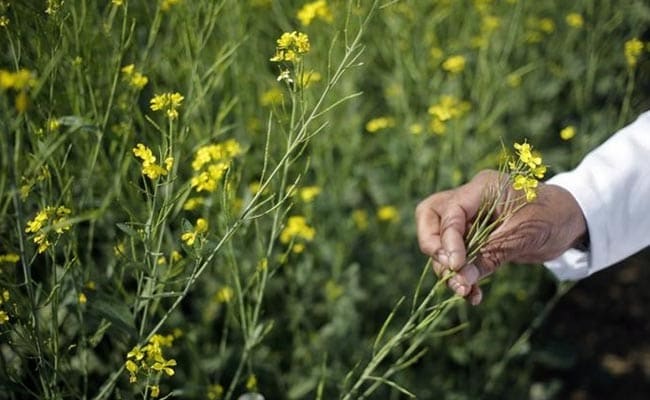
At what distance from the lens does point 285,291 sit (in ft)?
5.94

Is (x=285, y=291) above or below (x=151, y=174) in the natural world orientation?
below

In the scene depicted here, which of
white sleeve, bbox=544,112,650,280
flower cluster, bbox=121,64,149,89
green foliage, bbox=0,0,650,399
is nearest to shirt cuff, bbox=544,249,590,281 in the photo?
white sleeve, bbox=544,112,650,280

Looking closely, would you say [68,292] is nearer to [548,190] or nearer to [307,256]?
[307,256]

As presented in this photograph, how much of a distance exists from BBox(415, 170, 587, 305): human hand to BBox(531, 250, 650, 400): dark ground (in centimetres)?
73

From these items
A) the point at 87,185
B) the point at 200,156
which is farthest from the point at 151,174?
the point at 87,185

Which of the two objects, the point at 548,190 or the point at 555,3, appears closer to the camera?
the point at 548,190

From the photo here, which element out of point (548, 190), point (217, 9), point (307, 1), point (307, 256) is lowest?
point (307, 256)

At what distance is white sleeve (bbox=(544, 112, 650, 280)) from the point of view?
1132 mm

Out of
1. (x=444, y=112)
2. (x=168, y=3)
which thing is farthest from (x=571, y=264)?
(x=168, y=3)

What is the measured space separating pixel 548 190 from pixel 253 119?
34.9 inches

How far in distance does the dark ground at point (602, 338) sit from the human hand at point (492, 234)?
2.39 feet

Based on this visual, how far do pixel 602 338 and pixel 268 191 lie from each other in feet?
4.21

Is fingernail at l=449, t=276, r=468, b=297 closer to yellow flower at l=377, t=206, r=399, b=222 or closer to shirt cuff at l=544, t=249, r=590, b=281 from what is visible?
shirt cuff at l=544, t=249, r=590, b=281

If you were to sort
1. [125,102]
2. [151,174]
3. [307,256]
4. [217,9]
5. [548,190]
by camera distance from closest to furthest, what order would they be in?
[151,174] → [548,190] → [217,9] → [125,102] → [307,256]
